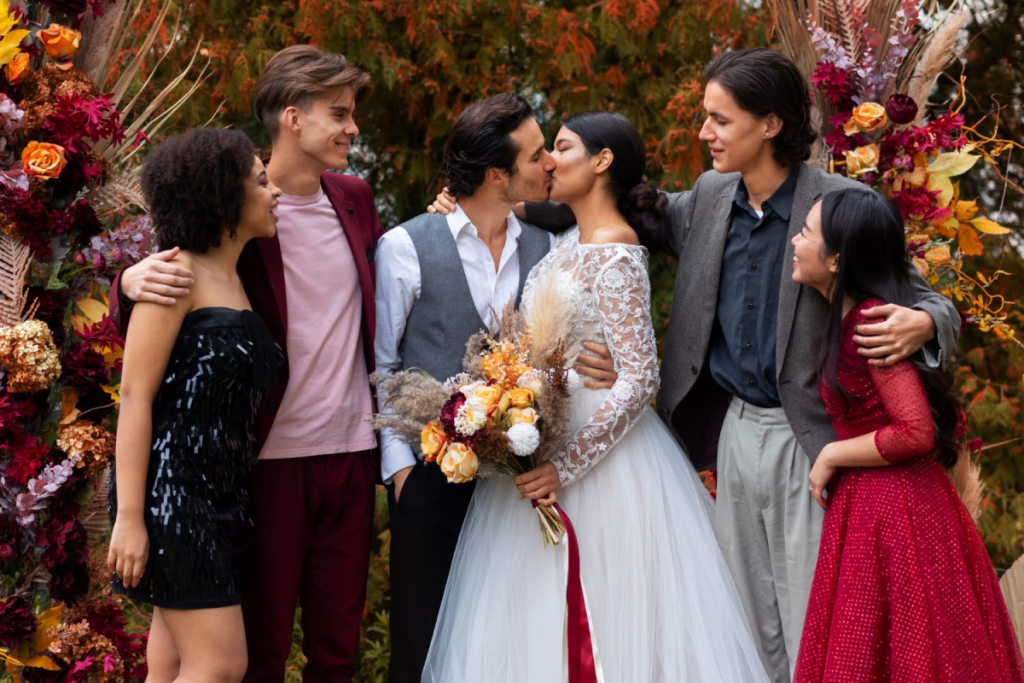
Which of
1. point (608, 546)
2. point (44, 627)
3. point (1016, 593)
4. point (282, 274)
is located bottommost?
point (1016, 593)

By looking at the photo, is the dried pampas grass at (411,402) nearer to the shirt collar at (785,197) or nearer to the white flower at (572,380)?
the white flower at (572,380)

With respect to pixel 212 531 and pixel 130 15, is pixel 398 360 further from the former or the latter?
pixel 130 15

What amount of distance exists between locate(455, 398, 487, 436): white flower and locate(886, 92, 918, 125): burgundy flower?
5.78 feet

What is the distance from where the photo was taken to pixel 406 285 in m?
3.39

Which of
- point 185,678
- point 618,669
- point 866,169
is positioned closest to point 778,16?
point 866,169

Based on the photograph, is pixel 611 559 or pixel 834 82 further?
pixel 834 82

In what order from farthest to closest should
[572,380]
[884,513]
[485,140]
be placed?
[485,140], [572,380], [884,513]

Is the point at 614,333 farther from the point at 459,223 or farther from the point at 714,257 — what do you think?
the point at 459,223

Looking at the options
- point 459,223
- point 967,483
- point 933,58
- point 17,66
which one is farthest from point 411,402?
point 933,58

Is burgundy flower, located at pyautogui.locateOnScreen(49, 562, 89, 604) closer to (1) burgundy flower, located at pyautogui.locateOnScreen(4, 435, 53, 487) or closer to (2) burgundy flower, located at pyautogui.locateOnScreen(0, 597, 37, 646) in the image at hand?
(2) burgundy flower, located at pyautogui.locateOnScreen(0, 597, 37, 646)

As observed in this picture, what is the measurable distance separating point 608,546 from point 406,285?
3.37 feet

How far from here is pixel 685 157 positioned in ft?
16.7

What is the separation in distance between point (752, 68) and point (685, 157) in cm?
186

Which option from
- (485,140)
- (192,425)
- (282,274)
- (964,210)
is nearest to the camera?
(192,425)
